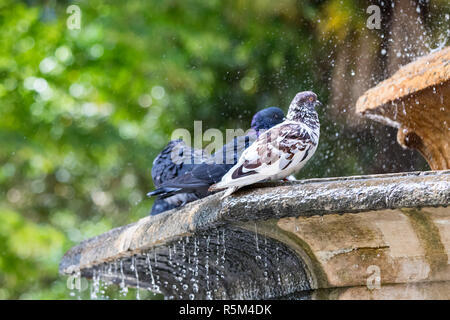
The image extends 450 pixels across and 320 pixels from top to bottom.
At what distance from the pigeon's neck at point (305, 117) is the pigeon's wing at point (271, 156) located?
0.12m

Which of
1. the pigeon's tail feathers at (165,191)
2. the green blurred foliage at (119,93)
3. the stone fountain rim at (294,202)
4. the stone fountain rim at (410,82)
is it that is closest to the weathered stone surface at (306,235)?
the stone fountain rim at (294,202)

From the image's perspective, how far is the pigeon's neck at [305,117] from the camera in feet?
7.83

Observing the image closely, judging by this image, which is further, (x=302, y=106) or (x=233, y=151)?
(x=233, y=151)

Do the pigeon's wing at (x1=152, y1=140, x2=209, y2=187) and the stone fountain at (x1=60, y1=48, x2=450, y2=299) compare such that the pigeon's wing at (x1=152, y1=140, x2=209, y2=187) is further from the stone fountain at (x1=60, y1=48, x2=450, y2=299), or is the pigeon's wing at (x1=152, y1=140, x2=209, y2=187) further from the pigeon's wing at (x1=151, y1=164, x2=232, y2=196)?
the stone fountain at (x1=60, y1=48, x2=450, y2=299)

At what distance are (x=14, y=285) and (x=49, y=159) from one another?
7.36ft

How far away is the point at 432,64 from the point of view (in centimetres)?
251

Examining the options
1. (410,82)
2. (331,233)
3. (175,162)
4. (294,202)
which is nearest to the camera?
(294,202)

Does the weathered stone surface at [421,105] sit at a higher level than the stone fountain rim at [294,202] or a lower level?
higher

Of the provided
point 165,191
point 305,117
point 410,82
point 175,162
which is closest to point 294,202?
point 305,117

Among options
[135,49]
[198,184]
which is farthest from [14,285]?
[198,184]

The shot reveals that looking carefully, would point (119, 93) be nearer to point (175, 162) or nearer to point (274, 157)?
point (175, 162)

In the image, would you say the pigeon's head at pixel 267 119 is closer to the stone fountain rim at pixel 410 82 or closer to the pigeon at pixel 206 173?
the pigeon at pixel 206 173

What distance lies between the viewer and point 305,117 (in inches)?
94.7

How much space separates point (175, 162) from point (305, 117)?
44.3 inches
